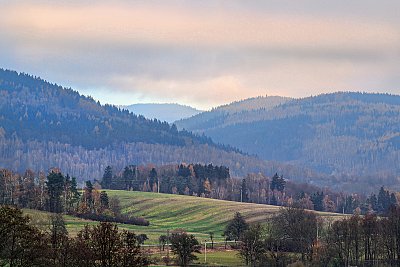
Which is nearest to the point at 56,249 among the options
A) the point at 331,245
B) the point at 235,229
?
the point at 331,245

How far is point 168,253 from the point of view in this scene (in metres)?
137

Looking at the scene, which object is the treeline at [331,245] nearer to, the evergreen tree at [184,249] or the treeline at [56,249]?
the evergreen tree at [184,249]

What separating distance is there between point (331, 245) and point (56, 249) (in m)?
55.5

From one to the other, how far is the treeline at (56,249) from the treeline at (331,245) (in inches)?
1513

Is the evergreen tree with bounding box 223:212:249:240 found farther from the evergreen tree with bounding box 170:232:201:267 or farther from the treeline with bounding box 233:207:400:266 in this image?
the evergreen tree with bounding box 170:232:201:267

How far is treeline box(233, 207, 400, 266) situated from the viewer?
130 meters

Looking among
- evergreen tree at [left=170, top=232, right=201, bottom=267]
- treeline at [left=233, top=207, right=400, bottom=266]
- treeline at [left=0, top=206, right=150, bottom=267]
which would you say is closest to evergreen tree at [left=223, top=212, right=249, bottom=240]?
treeline at [left=233, top=207, right=400, bottom=266]

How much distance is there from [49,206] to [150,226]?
25.5 meters

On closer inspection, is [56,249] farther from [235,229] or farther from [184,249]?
[235,229]

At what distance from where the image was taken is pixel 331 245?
441 feet

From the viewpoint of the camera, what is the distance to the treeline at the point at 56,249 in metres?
84.8

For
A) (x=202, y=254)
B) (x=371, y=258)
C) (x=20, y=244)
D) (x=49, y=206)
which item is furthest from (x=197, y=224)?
(x=20, y=244)

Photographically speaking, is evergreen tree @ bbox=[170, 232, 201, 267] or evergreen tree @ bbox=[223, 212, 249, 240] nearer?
evergreen tree @ bbox=[170, 232, 201, 267]

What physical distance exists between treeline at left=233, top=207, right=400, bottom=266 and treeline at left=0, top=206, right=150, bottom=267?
38.4m
